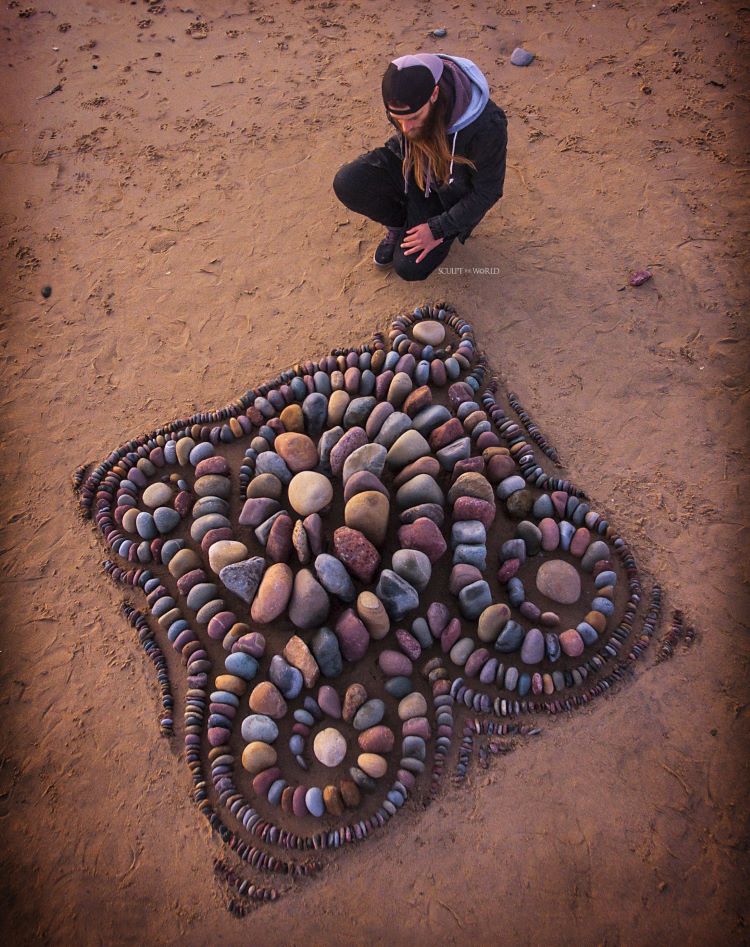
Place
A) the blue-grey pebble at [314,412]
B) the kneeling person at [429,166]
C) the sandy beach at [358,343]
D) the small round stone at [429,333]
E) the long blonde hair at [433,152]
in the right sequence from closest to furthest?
the sandy beach at [358,343], the kneeling person at [429,166], the long blonde hair at [433,152], the blue-grey pebble at [314,412], the small round stone at [429,333]

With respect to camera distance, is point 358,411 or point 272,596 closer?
point 272,596

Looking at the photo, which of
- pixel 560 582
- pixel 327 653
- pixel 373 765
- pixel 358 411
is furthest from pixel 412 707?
pixel 358 411

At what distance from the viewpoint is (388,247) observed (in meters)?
3.74

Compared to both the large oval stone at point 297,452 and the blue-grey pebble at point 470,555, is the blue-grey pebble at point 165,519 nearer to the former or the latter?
the large oval stone at point 297,452

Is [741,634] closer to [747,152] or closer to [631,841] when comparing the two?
[631,841]

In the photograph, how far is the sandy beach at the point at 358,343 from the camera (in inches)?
85.7

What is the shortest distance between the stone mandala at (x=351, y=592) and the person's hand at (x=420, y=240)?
0.61 m

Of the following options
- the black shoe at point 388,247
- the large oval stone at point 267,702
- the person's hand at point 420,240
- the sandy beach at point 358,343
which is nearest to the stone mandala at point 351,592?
the large oval stone at point 267,702

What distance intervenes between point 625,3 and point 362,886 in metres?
6.53


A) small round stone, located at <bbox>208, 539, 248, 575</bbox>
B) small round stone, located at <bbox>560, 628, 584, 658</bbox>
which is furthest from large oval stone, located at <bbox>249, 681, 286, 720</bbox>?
small round stone, located at <bbox>560, 628, 584, 658</bbox>

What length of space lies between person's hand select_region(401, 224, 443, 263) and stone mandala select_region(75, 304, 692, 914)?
0.61 meters

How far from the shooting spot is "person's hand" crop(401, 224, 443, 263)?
10.8ft

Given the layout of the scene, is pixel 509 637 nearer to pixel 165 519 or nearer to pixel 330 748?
pixel 330 748

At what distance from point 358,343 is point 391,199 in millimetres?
884
